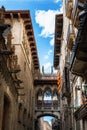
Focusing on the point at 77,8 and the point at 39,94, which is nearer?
the point at 77,8

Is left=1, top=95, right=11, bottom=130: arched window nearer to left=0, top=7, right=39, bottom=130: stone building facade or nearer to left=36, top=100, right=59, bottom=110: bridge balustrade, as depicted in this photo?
left=0, top=7, right=39, bottom=130: stone building facade

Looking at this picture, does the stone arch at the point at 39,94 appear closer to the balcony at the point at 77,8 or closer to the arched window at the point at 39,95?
the arched window at the point at 39,95

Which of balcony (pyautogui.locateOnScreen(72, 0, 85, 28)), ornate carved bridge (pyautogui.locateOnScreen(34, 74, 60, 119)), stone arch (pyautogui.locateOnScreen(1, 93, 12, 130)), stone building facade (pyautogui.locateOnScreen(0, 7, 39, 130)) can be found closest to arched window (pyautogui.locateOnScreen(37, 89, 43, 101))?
ornate carved bridge (pyautogui.locateOnScreen(34, 74, 60, 119))

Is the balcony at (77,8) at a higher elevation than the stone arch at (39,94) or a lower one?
higher

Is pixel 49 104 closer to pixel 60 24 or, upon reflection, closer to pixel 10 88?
pixel 60 24

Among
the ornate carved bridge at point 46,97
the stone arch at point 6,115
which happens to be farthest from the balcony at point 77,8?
the ornate carved bridge at point 46,97

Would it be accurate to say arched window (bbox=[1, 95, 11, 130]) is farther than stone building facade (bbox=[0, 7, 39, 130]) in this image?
Yes

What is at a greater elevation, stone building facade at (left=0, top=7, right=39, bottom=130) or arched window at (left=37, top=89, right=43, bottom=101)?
stone building facade at (left=0, top=7, right=39, bottom=130)

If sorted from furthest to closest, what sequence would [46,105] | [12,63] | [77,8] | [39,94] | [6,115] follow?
[39,94], [46,105], [12,63], [6,115], [77,8]

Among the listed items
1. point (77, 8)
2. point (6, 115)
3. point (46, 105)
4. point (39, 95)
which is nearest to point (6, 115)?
point (6, 115)

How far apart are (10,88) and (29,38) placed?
14025 millimetres

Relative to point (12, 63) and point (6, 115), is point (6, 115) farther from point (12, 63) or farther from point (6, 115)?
point (12, 63)

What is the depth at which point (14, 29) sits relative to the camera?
26.3 metres

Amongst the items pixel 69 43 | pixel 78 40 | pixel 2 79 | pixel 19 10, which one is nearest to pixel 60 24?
pixel 19 10
